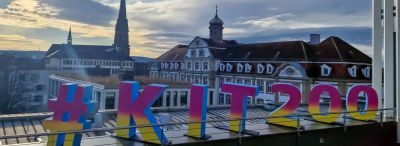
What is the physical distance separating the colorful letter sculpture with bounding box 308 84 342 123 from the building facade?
0.41 m

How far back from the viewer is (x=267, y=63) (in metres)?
4.98

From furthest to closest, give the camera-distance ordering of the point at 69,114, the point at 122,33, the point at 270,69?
the point at 270,69 < the point at 122,33 < the point at 69,114

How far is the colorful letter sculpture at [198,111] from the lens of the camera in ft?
11.0

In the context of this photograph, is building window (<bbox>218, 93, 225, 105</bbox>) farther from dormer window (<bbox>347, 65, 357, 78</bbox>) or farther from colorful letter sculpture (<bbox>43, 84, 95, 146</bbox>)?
colorful letter sculpture (<bbox>43, 84, 95, 146</bbox>)

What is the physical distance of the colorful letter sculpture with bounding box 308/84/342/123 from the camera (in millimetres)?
4207

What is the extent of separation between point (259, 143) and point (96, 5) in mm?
2482

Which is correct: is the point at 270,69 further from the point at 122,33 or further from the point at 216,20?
A: the point at 122,33

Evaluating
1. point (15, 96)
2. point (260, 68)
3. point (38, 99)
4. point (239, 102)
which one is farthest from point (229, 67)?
point (15, 96)

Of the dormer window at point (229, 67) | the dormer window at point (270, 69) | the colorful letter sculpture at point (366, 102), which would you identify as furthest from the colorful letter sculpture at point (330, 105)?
the dormer window at point (229, 67)

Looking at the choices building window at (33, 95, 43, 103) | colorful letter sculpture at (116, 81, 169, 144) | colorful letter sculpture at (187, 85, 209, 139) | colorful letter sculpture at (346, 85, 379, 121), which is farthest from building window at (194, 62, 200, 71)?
building window at (33, 95, 43, 103)

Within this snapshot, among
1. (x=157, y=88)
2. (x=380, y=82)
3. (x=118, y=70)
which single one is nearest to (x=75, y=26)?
(x=118, y=70)

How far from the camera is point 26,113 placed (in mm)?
3480

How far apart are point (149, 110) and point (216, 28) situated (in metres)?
2.21

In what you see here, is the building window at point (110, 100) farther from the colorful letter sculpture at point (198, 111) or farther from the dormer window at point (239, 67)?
the dormer window at point (239, 67)
